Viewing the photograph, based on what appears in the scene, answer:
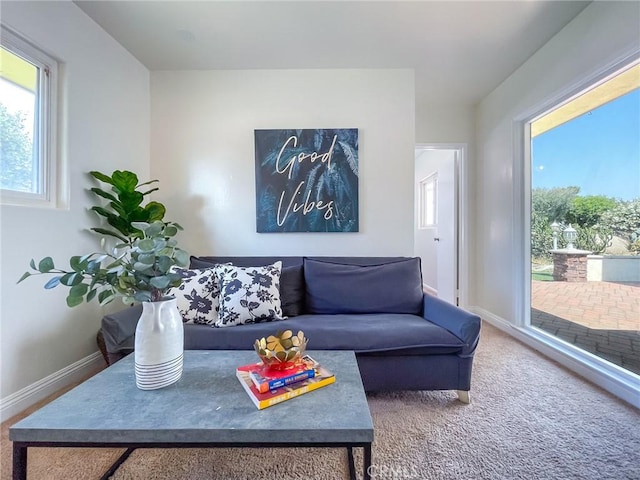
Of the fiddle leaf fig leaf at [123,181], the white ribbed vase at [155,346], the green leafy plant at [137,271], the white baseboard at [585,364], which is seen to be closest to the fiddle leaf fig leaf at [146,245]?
the green leafy plant at [137,271]

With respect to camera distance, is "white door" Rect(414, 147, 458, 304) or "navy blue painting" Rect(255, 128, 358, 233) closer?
"navy blue painting" Rect(255, 128, 358, 233)

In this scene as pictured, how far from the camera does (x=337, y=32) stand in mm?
2188

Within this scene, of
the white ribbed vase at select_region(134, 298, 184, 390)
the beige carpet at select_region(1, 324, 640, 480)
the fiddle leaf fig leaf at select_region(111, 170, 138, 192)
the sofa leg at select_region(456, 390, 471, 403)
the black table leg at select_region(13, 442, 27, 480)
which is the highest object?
the fiddle leaf fig leaf at select_region(111, 170, 138, 192)

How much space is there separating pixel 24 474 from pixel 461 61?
142 inches

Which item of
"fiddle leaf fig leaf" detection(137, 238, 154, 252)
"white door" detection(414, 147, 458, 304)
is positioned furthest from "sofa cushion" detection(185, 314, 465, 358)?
"white door" detection(414, 147, 458, 304)

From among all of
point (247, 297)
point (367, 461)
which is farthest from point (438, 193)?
point (367, 461)

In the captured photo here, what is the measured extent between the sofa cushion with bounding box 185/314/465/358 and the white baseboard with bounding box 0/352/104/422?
3.18ft

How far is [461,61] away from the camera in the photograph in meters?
2.59

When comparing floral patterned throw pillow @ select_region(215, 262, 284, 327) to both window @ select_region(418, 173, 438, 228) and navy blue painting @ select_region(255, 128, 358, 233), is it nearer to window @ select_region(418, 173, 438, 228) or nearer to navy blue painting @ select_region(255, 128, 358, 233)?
navy blue painting @ select_region(255, 128, 358, 233)

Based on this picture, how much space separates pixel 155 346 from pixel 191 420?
31 cm

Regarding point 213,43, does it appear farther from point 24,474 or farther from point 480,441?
point 480,441

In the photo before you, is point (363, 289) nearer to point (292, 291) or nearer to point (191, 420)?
point (292, 291)

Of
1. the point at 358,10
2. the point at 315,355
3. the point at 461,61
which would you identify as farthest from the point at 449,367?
the point at 461,61

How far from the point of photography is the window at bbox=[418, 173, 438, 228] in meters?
4.77
